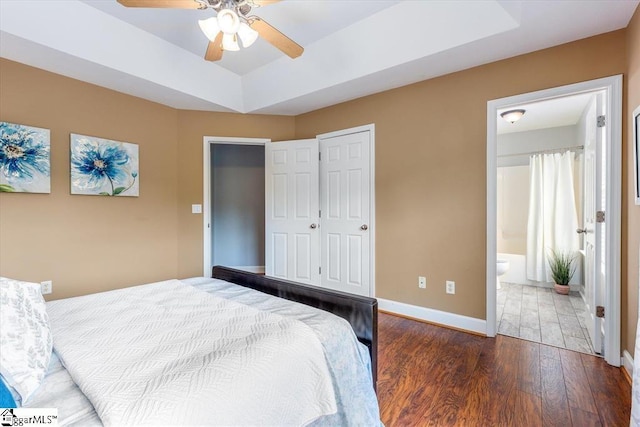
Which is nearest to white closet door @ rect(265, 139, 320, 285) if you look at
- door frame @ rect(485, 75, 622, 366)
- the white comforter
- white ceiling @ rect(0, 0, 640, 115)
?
white ceiling @ rect(0, 0, 640, 115)

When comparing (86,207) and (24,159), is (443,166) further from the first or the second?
(24,159)

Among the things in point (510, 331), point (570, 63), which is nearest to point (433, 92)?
point (570, 63)

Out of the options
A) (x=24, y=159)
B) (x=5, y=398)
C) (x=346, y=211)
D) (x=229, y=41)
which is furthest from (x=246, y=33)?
(x=24, y=159)

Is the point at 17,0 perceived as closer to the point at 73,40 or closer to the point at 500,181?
the point at 73,40

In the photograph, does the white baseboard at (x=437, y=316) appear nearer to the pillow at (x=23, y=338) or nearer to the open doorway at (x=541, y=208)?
the open doorway at (x=541, y=208)

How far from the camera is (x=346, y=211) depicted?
3.46 metres

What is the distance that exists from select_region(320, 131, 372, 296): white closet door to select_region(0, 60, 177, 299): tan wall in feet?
6.16

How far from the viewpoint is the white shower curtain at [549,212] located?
384cm

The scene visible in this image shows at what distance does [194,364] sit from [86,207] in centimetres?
277

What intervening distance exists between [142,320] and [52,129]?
95.5 inches

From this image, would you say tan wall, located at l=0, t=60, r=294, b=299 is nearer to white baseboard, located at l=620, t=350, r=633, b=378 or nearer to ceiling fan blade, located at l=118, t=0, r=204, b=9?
ceiling fan blade, located at l=118, t=0, r=204, b=9

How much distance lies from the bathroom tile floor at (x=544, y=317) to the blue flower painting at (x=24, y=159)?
427 cm

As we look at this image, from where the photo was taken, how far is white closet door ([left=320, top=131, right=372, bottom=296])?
3311 mm

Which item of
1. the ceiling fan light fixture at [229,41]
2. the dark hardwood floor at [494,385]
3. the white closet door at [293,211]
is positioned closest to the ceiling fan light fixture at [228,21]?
the ceiling fan light fixture at [229,41]
